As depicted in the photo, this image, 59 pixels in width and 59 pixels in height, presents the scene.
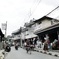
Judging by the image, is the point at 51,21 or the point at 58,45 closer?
the point at 58,45

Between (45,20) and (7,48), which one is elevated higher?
(45,20)

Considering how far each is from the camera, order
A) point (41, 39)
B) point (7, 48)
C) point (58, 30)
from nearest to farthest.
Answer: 1. point (58, 30)
2. point (7, 48)
3. point (41, 39)

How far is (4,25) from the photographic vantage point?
30156 mm

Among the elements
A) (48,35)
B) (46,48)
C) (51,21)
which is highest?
(51,21)

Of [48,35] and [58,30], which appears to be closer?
[58,30]

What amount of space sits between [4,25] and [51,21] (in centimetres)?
2393

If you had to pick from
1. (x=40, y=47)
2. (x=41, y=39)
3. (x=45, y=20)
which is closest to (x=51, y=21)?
(x=45, y=20)

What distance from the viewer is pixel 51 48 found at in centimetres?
3139

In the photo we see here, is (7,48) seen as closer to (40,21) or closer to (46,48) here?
(46,48)

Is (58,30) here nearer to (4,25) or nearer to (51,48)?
(51,48)

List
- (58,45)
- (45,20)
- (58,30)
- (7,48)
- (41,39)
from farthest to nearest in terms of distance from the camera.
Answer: (45,20) → (41,39) → (7,48) → (58,30) → (58,45)

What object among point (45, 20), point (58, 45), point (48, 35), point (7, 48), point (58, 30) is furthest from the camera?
point (45, 20)

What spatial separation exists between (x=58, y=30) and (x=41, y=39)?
1381 centimetres

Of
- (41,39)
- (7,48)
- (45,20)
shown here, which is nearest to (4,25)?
(7,48)
